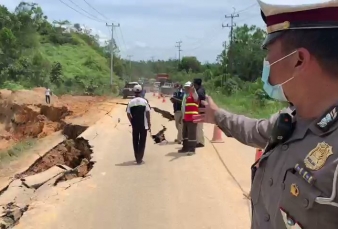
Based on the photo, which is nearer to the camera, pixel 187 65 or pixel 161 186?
pixel 161 186

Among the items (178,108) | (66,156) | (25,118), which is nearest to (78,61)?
(25,118)

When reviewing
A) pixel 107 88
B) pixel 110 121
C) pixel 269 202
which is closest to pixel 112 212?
pixel 269 202

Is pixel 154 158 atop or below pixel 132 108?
below

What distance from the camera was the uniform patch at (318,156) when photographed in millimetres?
1353

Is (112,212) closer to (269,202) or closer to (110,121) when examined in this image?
(269,202)

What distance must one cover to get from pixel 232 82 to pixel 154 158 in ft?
107

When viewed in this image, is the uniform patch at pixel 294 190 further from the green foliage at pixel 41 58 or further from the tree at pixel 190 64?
the tree at pixel 190 64

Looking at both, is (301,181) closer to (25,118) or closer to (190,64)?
(25,118)

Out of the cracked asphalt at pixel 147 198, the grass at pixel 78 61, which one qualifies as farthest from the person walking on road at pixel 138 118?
the grass at pixel 78 61

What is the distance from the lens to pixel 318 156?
1370 millimetres

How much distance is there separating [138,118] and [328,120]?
9.01m

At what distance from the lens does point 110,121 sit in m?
21.2

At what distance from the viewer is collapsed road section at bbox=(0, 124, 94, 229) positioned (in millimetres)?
7270

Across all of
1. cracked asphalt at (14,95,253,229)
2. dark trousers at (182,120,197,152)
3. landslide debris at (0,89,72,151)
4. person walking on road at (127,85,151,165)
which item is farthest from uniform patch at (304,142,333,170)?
landslide debris at (0,89,72,151)
